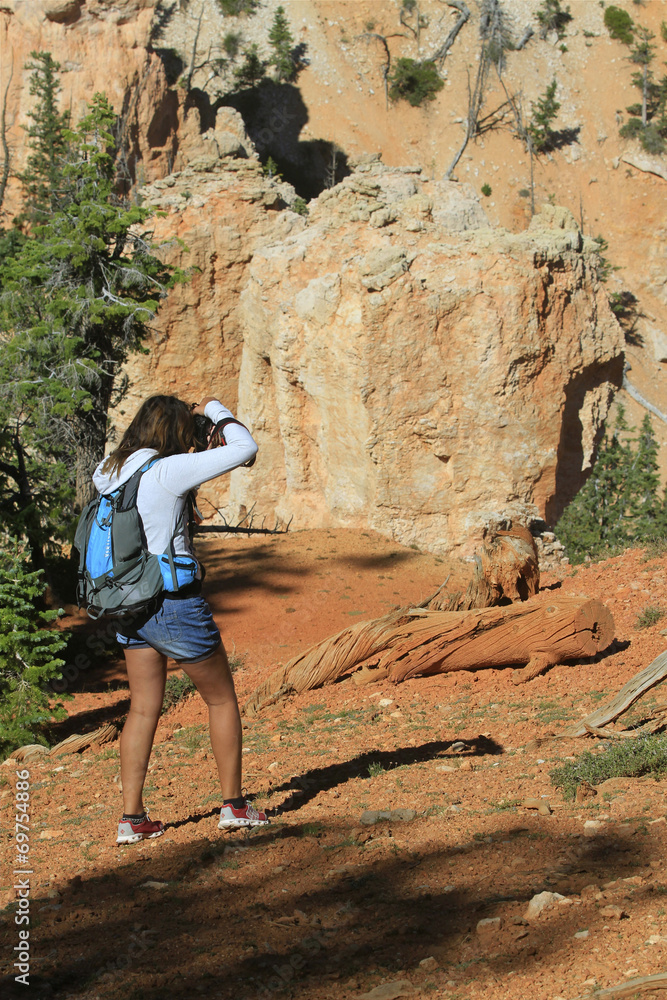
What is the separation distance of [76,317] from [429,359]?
4.22 m

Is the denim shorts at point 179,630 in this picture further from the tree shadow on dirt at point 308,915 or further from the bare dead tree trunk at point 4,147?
the bare dead tree trunk at point 4,147

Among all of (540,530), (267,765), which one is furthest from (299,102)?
(267,765)

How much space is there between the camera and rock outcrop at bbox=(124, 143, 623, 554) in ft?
33.9

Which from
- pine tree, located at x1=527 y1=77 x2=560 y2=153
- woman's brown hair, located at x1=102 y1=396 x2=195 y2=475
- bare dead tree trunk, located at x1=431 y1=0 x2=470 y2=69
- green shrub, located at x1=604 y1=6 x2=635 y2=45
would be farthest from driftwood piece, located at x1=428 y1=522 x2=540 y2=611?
green shrub, located at x1=604 y1=6 x2=635 y2=45

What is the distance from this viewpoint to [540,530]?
10.6m

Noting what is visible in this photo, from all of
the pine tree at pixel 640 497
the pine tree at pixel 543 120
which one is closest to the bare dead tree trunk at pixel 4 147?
the pine tree at pixel 543 120

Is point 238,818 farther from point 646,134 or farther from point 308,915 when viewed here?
point 646,134

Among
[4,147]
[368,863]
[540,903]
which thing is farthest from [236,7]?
[540,903]

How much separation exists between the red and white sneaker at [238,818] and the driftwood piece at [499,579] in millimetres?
3038

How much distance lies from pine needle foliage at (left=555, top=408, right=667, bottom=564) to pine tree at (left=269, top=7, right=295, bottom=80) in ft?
94.6

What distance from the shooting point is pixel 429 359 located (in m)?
10.5

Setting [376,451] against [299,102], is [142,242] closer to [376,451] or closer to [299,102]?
[376,451]

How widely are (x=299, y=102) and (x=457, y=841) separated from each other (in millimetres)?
35614

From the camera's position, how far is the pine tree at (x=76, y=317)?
9336 mm
